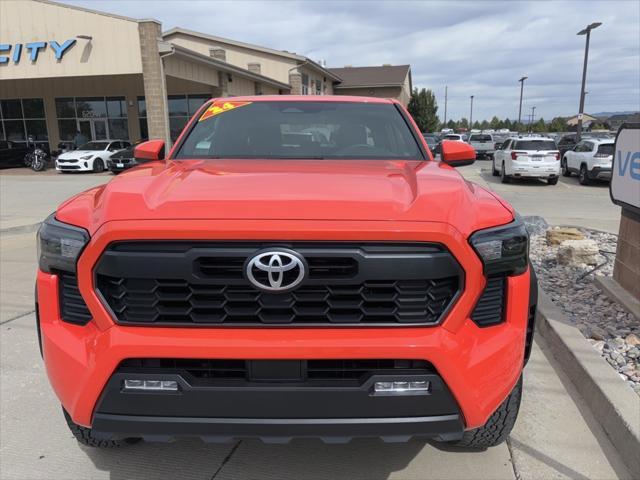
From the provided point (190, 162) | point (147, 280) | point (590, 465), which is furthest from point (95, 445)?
point (590, 465)

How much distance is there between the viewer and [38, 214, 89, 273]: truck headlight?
196cm

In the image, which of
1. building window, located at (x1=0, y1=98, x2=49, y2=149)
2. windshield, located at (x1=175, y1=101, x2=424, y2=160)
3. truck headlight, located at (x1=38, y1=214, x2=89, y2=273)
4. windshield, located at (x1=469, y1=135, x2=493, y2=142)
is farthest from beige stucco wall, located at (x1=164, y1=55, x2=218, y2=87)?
truck headlight, located at (x1=38, y1=214, x2=89, y2=273)

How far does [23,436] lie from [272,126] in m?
2.36

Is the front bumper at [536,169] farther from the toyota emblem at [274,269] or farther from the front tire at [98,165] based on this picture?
the toyota emblem at [274,269]

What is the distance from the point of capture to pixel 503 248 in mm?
1987

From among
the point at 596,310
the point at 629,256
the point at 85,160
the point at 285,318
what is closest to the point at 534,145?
the point at 629,256

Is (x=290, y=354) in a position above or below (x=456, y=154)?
below

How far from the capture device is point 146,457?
2.67 m

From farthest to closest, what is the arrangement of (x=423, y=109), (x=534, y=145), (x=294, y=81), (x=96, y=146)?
(x=423, y=109) → (x=294, y=81) → (x=96, y=146) → (x=534, y=145)

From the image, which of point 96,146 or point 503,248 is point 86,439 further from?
point 96,146

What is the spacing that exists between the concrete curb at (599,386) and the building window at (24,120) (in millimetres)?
31207

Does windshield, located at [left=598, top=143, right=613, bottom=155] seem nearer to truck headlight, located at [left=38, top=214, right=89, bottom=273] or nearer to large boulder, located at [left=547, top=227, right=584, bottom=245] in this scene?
large boulder, located at [left=547, top=227, right=584, bottom=245]

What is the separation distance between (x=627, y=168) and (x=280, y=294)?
3686 mm

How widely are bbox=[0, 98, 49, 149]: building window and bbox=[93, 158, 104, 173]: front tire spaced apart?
32.7 feet
